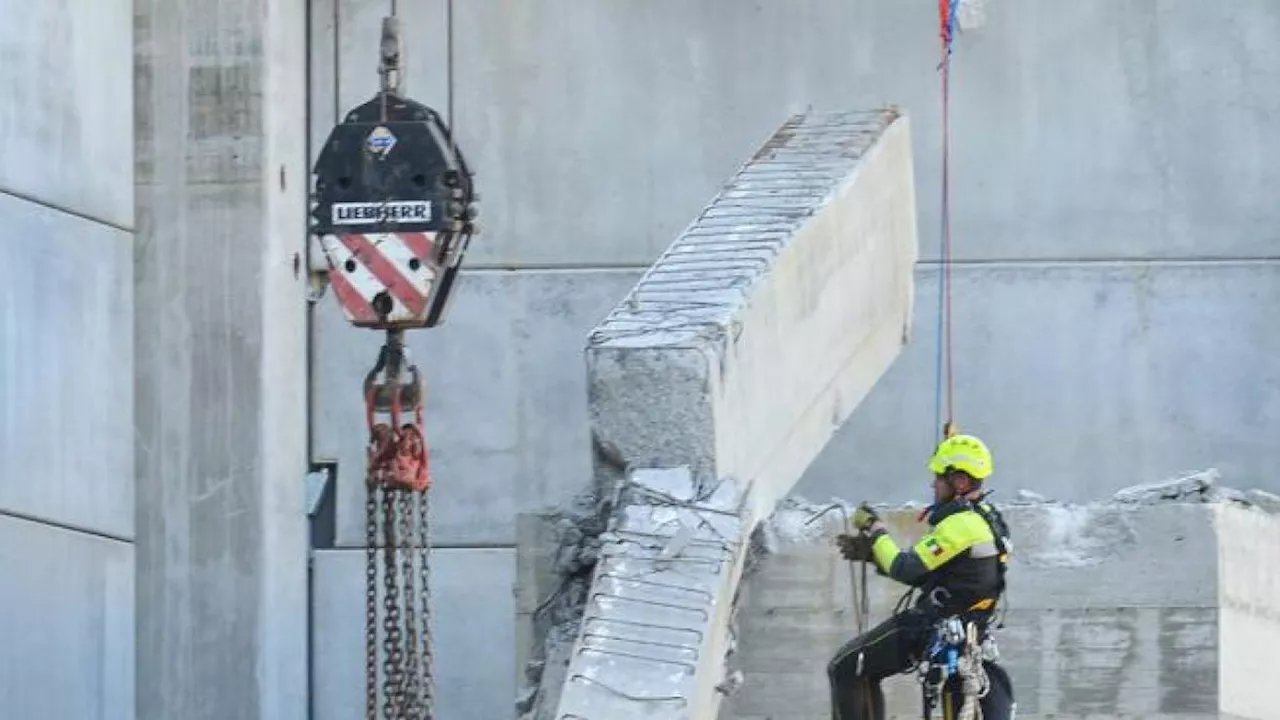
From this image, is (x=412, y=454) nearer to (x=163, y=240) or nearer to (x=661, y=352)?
(x=661, y=352)

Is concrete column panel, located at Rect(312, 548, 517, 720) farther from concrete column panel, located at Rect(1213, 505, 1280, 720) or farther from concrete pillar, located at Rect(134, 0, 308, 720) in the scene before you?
concrete column panel, located at Rect(1213, 505, 1280, 720)

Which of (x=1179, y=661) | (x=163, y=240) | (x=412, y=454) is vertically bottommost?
(x=1179, y=661)

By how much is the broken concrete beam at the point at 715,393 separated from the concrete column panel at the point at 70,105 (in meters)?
3.58

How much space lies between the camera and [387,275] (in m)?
11.0

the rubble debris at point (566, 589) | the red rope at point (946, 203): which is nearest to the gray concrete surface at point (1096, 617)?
the rubble debris at point (566, 589)

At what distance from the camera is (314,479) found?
50.9 feet

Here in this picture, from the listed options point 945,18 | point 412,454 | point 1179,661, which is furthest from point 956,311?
point 412,454

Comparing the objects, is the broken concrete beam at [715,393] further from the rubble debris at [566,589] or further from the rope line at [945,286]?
the rope line at [945,286]

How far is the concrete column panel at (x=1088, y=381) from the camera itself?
1544 centimetres

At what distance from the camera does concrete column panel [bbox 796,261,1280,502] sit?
50.6 feet

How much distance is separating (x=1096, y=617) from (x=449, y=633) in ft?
15.9

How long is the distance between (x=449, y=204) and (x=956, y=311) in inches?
201

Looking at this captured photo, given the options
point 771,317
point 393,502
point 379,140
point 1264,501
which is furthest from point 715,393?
point 1264,501

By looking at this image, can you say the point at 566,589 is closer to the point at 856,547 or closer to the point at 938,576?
the point at 856,547
